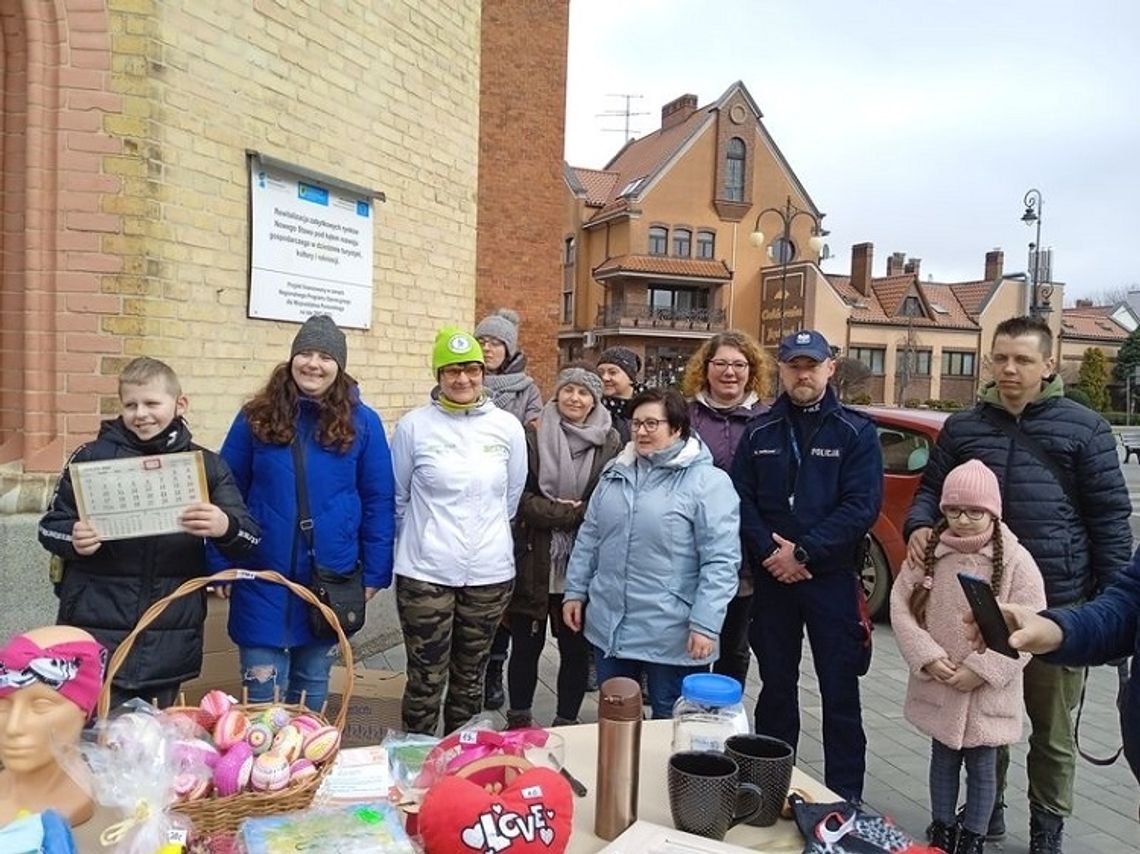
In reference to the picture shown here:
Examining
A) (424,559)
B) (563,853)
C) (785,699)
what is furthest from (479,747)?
(785,699)

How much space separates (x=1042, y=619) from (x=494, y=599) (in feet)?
7.75

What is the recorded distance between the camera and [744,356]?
14.2 ft

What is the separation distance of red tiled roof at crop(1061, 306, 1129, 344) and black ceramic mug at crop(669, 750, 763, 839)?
6337 cm

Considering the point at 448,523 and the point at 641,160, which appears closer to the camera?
the point at 448,523

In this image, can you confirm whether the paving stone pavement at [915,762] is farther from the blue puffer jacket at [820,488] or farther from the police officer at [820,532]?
the blue puffer jacket at [820,488]

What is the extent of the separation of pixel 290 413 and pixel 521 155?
24.4 feet

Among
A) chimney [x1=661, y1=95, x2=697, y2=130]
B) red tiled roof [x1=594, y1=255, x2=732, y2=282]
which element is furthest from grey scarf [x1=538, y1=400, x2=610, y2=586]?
chimney [x1=661, y1=95, x2=697, y2=130]

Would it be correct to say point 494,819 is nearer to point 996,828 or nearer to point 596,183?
point 996,828

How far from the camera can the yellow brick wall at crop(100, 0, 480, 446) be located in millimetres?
4305

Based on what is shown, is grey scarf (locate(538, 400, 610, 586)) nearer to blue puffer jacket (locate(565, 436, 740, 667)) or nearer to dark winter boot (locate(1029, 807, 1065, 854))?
blue puffer jacket (locate(565, 436, 740, 667))

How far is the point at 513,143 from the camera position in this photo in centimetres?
998

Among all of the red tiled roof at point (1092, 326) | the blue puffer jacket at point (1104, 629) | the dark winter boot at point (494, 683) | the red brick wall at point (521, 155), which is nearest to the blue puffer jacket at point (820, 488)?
the blue puffer jacket at point (1104, 629)

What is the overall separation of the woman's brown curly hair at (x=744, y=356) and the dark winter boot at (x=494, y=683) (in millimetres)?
1966

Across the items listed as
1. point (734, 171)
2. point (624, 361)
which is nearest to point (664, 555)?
point (624, 361)
